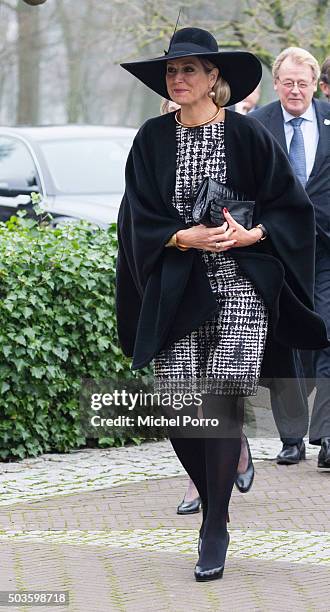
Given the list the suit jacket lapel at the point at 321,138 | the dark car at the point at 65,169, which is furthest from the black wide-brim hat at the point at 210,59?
the dark car at the point at 65,169

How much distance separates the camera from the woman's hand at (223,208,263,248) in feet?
15.4

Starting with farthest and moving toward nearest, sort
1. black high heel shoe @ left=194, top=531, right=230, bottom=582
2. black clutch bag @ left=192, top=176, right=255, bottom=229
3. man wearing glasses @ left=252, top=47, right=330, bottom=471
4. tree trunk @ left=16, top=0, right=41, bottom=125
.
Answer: tree trunk @ left=16, top=0, right=41, bottom=125
man wearing glasses @ left=252, top=47, right=330, bottom=471
black clutch bag @ left=192, top=176, right=255, bottom=229
black high heel shoe @ left=194, top=531, right=230, bottom=582

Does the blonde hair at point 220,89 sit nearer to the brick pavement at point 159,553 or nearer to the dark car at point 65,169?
the brick pavement at point 159,553

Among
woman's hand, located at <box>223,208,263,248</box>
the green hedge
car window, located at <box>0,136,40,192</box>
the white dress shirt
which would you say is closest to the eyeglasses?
the white dress shirt

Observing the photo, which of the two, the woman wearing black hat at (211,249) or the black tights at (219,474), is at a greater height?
the woman wearing black hat at (211,249)

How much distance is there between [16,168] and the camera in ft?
37.0

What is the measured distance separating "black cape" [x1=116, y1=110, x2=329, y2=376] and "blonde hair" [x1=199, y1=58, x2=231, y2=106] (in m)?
0.07

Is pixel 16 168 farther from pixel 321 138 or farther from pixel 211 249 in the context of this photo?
pixel 211 249

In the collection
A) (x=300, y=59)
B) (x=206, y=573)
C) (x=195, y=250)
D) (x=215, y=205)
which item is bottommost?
(x=206, y=573)

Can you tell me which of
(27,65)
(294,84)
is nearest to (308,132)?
(294,84)

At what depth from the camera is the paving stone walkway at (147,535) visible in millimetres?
4469

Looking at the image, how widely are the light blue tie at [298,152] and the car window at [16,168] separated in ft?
14.8

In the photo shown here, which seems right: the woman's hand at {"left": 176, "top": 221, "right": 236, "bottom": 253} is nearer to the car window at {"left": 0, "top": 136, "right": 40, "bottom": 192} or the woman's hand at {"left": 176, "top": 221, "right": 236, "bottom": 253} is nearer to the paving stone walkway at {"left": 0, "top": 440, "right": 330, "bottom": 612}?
the paving stone walkway at {"left": 0, "top": 440, "right": 330, "bottom": 612}

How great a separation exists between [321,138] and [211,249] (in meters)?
2.13
